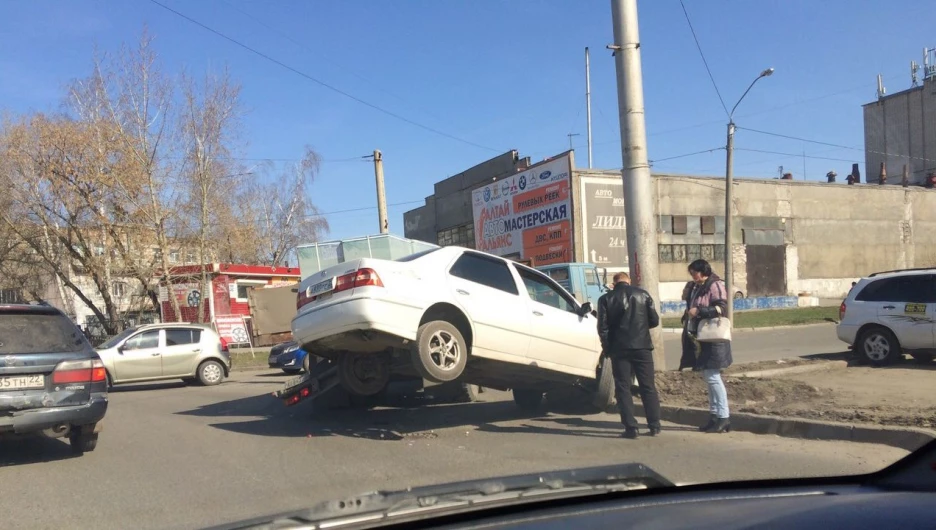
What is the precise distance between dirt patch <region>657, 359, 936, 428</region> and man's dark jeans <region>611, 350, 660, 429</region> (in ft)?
4.40

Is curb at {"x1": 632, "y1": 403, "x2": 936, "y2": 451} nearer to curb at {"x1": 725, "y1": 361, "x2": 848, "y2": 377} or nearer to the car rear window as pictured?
curb at {"x1": 725, "y1": 361, "x2": 848, "y2": 377}

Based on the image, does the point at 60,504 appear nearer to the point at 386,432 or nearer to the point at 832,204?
the point at 386,432

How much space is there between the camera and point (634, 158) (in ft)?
34.6

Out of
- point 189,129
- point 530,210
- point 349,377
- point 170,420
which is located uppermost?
point 189,129

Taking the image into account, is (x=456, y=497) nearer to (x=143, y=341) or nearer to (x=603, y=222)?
(x=143, y=341)

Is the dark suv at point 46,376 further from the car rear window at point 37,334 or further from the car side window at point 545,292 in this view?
the car side window at point 545,292

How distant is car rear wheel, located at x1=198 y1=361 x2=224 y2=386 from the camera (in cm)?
1681

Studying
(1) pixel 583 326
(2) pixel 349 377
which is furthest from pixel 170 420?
(1) pixel 583 326

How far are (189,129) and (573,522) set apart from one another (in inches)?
1060

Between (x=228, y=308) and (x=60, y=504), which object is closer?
(x=60, y=504)

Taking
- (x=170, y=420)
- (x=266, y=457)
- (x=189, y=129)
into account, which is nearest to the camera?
(x=266, y=457)

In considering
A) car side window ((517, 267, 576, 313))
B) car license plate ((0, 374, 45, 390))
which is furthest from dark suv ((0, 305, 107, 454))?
car side window ((517, 267, 576, 313))

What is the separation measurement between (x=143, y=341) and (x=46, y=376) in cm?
995

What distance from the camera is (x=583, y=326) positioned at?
29.7 ft
